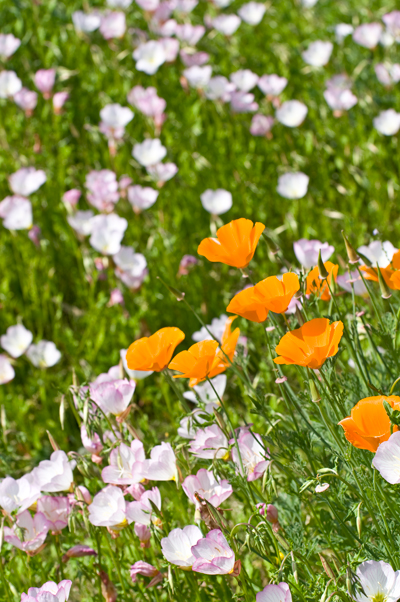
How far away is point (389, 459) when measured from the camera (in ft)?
3.61

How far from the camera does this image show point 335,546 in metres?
1.43

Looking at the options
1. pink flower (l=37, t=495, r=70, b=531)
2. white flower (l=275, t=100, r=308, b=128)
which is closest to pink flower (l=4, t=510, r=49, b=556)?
pink flower (l=37, t=495, r=70, b=531)

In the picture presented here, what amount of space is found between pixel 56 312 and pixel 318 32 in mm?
2765

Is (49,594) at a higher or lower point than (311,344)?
lower

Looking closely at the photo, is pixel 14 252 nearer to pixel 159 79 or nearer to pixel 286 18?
pixel 159 79

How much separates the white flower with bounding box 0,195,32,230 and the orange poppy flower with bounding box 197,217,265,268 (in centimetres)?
183

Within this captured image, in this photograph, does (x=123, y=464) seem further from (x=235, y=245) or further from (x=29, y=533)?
(x=235, y=245)

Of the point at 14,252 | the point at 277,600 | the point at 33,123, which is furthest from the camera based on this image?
the point at 33,123

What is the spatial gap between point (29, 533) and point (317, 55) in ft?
10.7

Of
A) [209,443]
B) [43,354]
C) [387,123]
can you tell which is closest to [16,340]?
[43,354]

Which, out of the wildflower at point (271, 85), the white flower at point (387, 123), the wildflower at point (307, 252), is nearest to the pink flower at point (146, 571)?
the wildflower at point (307, 252)

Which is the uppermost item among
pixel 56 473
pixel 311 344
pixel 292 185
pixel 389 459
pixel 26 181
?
pixel 311 344

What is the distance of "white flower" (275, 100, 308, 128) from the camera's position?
3.36 m

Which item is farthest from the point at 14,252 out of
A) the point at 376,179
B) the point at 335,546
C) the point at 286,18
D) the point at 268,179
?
the point at 286,18
